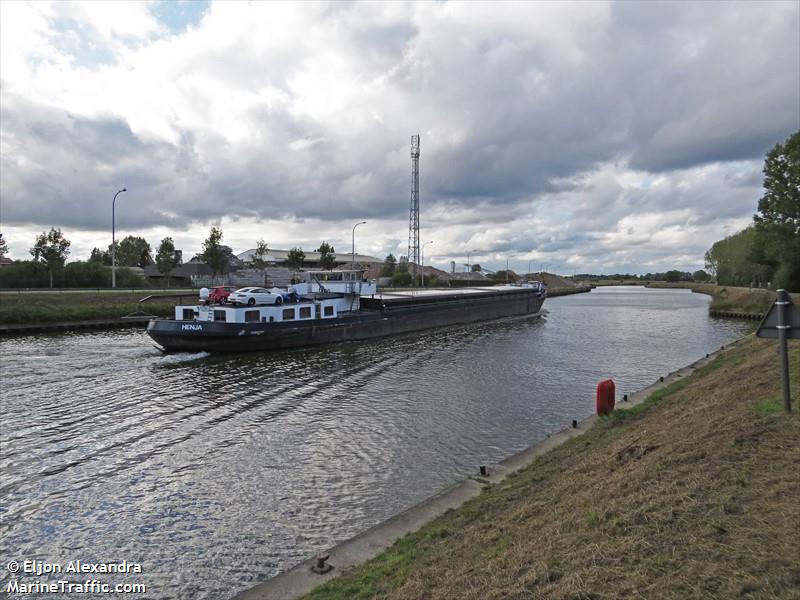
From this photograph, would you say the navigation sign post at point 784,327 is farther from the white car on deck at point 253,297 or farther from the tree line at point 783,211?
the tree line at point 783,211

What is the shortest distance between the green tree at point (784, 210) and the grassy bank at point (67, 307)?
69.8m

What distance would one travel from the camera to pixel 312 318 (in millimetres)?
34469

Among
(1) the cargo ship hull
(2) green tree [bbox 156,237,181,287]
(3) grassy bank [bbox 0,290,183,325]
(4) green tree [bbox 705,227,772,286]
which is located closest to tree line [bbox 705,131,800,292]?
(4) green tree [bbox 705,227,772,286]

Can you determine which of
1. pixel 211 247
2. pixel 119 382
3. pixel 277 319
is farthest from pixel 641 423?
pixel 211 247

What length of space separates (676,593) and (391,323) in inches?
1453

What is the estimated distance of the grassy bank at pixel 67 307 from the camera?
125 ft

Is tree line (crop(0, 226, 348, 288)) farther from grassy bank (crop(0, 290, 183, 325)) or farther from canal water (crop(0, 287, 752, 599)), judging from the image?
canal water (crop(0, 287, 752, 599))

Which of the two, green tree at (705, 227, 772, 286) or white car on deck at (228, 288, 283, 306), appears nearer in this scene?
white car on deck at (228, 288, 283, 306)

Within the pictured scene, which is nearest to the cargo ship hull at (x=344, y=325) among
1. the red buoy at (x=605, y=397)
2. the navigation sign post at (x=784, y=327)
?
the red buoy at (x=605, y=397)

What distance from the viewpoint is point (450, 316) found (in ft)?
163

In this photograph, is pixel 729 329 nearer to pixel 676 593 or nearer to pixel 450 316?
A: pixel 450 316

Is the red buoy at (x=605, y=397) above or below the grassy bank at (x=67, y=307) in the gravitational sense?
below

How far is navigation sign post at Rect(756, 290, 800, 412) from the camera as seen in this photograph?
767cm

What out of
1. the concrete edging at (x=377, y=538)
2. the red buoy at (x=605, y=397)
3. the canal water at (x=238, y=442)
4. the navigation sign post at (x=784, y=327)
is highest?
the navigation sign post at (x=784, y=327)
